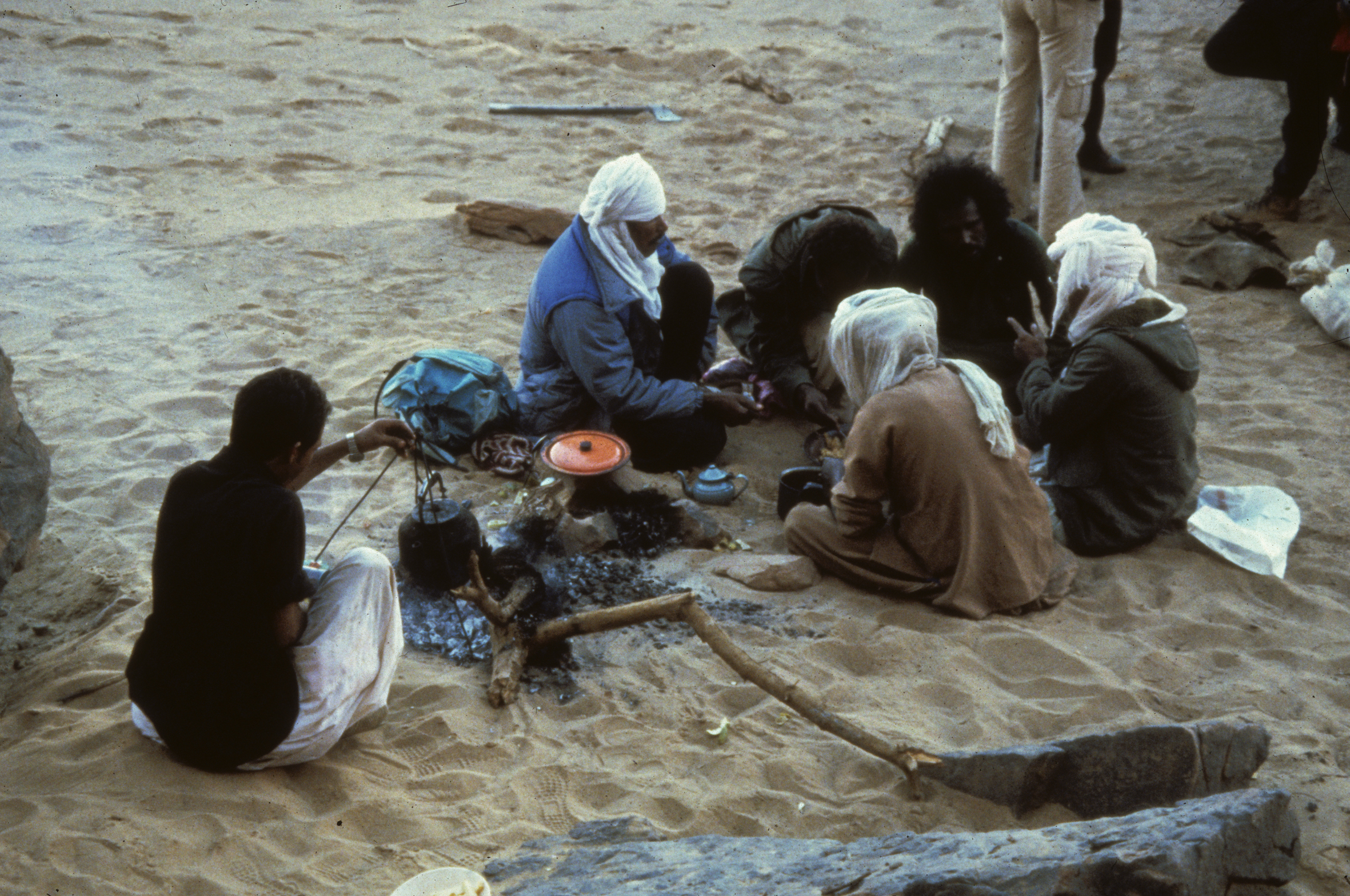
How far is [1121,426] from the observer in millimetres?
4082

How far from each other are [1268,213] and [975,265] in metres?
3.36

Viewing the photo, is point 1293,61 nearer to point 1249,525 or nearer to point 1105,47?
point 1105,47

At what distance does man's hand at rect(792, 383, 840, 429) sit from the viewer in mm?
5184

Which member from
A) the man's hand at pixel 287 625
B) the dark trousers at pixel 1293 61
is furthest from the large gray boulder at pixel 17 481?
the dark trousers at pixel 1293 61

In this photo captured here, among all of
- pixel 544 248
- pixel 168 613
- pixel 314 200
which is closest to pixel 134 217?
pixel 314 200

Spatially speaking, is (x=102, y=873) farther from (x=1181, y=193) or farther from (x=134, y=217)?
(x=1181, y=193)

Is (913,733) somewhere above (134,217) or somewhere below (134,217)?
below

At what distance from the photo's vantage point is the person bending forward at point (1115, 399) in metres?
3.98

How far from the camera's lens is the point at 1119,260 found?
405 cm

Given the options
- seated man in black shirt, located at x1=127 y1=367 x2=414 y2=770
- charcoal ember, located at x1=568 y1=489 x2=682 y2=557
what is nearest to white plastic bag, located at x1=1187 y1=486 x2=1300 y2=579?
charcoal ember, located at x1=568 y1=489 x2=682 y2=557

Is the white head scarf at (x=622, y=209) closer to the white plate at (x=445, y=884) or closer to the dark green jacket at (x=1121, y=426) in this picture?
the dark green jacket at (x=1121, y=426)

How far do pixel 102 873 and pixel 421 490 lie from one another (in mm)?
2154

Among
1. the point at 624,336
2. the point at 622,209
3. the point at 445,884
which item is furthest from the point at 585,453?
the point at 445,884

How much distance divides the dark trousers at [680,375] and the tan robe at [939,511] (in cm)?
105
